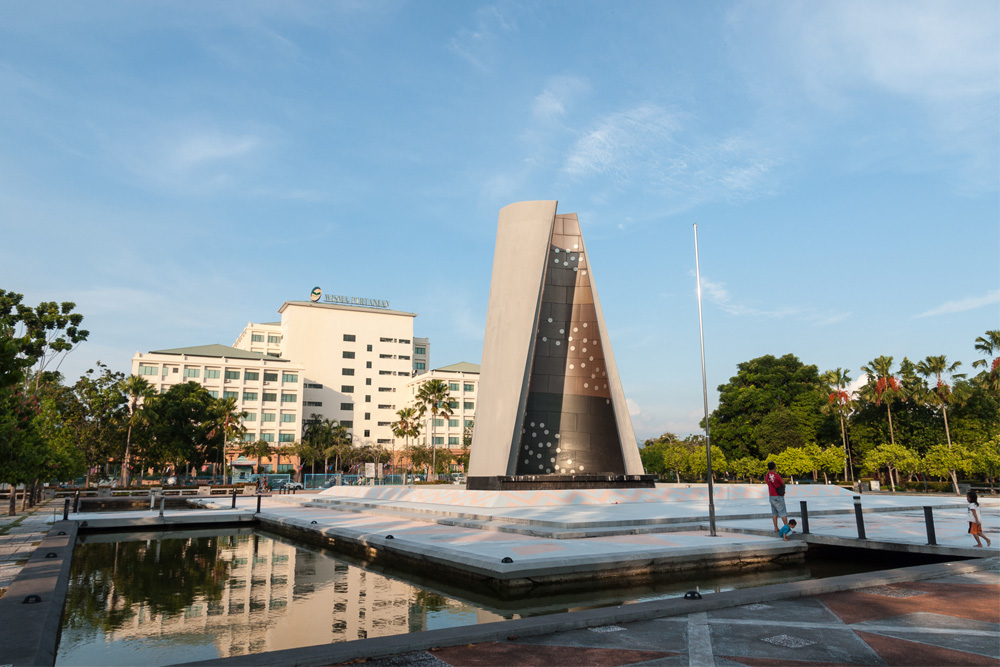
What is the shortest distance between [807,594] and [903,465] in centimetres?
5375

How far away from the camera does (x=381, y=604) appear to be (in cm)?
1055

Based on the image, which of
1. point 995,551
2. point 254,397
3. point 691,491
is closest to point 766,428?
point 691,491

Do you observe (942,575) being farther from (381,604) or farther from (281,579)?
(281,579)

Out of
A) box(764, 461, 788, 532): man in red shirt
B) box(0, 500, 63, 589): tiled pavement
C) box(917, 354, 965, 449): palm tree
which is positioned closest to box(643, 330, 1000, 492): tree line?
box(917, 354, 965, 449): palm tree

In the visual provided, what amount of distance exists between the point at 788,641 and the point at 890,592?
3598 mm

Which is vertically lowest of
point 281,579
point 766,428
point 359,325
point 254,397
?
point 281,579

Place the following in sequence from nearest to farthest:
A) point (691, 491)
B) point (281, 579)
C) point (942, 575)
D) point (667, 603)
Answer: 1. point (667, 603)
2. point (942, 575)
3. point (281, 579)
4. point (691, 491)

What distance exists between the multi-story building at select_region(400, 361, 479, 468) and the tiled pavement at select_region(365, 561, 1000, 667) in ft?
309

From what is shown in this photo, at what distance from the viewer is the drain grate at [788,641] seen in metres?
6.34

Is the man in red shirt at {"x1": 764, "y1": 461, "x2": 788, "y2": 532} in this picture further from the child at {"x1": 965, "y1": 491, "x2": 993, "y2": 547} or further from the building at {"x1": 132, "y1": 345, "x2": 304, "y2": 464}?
the building at {"x1": 132, "y1": 345, "x2": 304, "y2": 464}

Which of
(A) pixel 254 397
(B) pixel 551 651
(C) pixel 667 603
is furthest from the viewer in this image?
(A) pixel 254 397

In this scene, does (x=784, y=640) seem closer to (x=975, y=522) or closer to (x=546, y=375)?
(x=975, y=522)

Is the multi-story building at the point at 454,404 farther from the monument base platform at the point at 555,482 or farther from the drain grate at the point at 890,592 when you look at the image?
the drain grate at the point at 890,592

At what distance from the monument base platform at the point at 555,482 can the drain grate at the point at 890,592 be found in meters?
17.7
